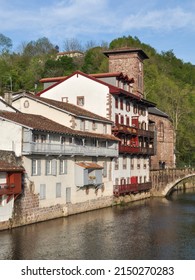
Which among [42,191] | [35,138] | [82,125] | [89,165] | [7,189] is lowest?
[42,191]

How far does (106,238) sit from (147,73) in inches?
3249

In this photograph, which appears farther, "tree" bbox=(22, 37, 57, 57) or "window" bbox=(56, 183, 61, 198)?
"tree" bbox=(22, 37, 57, 57)

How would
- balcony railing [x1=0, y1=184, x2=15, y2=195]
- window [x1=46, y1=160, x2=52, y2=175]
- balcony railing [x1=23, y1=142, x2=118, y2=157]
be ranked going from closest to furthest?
balcony railing [x1=0, y1=184, x2=15, y2=195]
balcony railing [x1=23, y1=142, x2=118, y2=157]
window [x1=46, y1=160, x2=52, y2=175]

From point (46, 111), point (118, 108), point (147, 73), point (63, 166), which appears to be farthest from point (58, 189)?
point (147, 73)

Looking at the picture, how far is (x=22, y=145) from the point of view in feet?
126

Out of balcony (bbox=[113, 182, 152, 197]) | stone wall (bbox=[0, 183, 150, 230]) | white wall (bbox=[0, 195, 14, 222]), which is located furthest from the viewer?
balcony (bbox=[113, 182, 152, 197])

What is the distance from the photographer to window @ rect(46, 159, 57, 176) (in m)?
42.5

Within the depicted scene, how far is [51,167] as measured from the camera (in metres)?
43.0

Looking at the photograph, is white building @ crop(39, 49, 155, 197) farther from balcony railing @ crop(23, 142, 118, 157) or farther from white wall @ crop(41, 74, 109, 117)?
balcony railing @ crop(23, 142, 118, 157)

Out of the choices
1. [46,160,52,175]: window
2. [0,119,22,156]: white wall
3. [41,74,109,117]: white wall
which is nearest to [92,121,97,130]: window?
[41,74,109,117]: white wall

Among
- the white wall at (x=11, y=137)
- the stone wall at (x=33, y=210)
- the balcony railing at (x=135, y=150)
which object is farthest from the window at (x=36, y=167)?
the balcony railing at (x=135, y=150)

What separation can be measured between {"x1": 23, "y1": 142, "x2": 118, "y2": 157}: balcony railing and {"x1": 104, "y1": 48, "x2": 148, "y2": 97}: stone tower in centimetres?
2276

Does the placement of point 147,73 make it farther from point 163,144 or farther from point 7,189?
point 7,189
